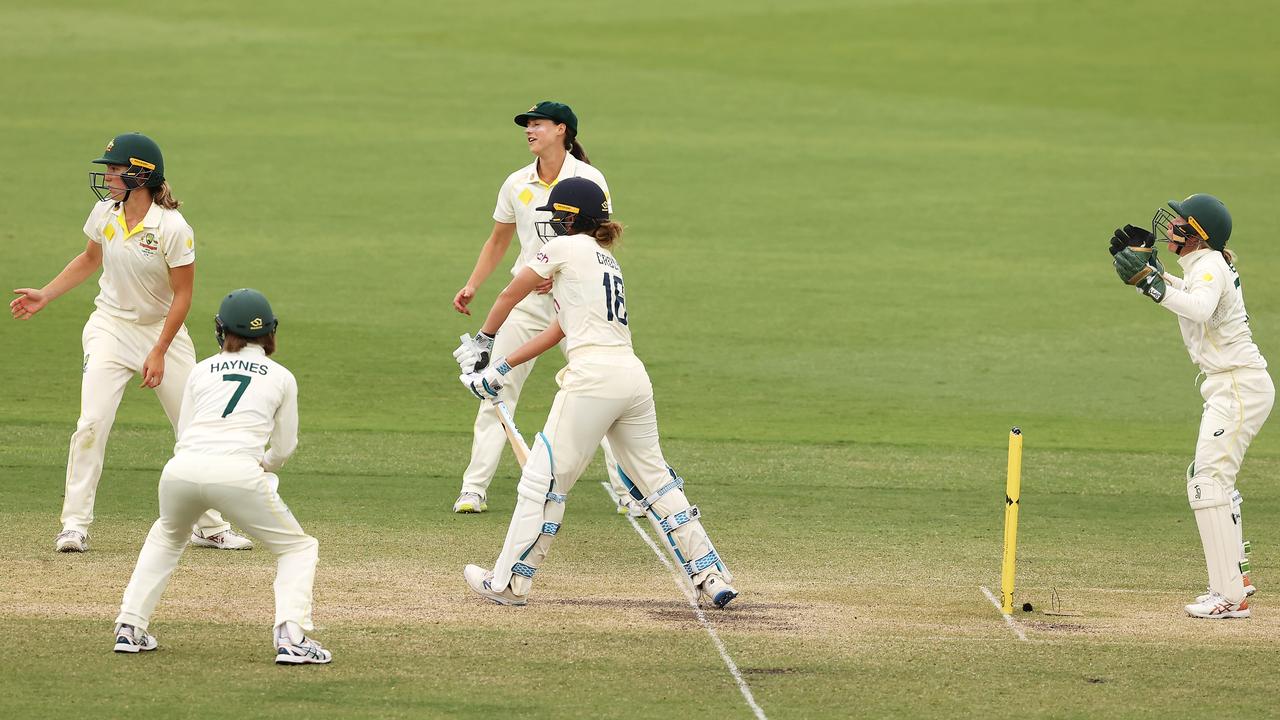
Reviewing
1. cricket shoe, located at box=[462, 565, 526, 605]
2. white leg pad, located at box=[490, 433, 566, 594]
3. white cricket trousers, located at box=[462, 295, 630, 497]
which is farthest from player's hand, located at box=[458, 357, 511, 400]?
white cricket trousers, located at box=[462, 295, 630, 497]

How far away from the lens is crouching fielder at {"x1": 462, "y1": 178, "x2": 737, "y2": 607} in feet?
29.8

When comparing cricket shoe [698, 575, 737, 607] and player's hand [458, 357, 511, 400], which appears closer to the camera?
cricket shoe [698, 575, 737, 607]

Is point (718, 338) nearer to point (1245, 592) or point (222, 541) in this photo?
point (222, 541)

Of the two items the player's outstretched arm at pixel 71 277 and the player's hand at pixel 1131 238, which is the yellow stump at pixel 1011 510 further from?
the player's outstretched arm at pixel 71 277

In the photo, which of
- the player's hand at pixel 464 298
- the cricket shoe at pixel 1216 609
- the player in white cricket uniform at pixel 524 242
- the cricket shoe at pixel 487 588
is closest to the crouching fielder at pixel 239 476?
the cricket shoe at pixel 487 588

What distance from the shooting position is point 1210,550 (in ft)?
31.0

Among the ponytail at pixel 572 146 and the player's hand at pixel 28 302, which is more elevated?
the ponytail at pixel 572 146

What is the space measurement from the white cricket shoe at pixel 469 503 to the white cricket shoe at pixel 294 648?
3.73 m

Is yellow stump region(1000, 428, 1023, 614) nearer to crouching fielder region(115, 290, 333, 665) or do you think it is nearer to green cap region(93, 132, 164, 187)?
crouching fielder region(115, 290, 333, 665)

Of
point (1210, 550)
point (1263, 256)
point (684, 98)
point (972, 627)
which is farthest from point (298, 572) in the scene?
point (684, 98)

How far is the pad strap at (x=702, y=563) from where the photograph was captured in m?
9.23

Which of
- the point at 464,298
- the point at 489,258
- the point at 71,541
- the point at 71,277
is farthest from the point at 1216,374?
the point at 71,277

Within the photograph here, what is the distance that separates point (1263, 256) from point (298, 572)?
19326 mm

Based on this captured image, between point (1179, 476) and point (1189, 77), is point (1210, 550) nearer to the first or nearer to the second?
point (1179, 476)
